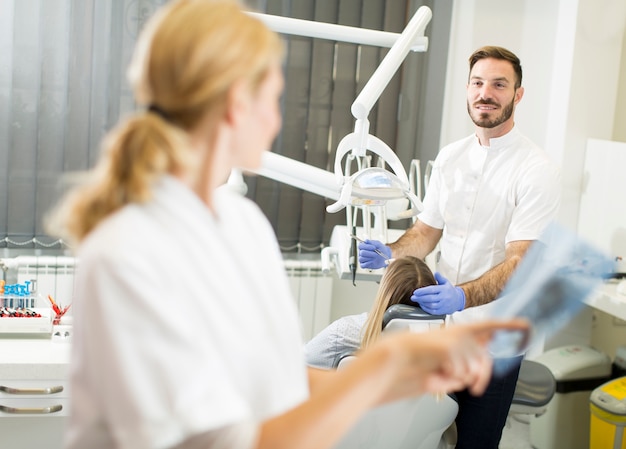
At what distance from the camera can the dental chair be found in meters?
1.95

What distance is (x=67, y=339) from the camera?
7.70ft

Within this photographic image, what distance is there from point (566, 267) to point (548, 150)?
201 cm

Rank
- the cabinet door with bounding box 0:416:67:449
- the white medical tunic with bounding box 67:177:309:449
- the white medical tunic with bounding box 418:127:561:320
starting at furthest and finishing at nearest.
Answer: the white medical tunic with bounding box 418:127:561:320
the cabinet door with bounding box 0:416:67:449
the white medical tunic with bounding box 67:177:309:449

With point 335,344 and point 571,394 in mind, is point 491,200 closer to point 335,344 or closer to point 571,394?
point 335,344

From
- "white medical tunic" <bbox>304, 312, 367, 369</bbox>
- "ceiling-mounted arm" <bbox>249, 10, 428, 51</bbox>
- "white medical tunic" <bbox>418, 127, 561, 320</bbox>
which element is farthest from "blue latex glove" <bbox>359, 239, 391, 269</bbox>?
"ceiling-mounted arm" <bbox>249, 10, 428, 51</bbox>

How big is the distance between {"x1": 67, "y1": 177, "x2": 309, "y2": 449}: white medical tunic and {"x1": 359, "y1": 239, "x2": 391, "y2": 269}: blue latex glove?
1647 millimetres

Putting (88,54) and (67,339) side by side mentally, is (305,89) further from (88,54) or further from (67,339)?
(67,339)

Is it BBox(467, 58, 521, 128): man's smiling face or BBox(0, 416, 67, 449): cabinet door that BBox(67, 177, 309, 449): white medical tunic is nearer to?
BBox(0, 416, 67, 449): cabinet door

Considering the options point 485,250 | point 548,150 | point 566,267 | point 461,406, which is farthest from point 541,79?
point 566,267

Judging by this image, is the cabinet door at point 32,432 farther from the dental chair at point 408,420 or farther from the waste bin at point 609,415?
the waste bin at point 609,415

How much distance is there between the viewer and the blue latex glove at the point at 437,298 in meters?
2.14

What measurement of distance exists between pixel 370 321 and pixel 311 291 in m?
1.59

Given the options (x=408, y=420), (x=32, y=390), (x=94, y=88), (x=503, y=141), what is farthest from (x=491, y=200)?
(x=94, y=88)

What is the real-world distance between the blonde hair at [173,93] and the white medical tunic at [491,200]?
1743 mm
